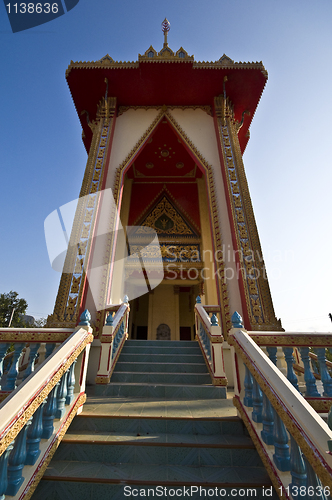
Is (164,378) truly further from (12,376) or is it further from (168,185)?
(168,185)

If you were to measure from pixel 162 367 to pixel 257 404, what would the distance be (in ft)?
7.02

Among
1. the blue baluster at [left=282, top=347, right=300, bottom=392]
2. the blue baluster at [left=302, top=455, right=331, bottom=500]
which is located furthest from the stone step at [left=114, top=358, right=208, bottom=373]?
the blue baluster at [left=302, top=455, right=331, bottom=500]

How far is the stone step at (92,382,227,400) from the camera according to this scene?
3246 millimetres

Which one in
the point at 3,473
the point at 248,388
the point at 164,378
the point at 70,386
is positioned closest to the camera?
the point at 3,473

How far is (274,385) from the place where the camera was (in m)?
1.70

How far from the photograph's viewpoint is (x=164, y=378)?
366 cm

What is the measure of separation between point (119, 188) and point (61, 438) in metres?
5.44

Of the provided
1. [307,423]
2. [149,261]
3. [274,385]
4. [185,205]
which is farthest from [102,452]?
[185,205]

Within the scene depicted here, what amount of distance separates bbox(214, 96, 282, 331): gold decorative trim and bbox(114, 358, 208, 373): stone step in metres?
1.43

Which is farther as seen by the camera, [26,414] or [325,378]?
[325,378]

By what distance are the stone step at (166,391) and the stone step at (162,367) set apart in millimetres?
603

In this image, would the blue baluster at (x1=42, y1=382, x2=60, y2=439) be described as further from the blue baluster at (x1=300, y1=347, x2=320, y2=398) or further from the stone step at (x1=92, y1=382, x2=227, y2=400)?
the blue baluster at (x1=300, y1=347, x2=320, y2=398)

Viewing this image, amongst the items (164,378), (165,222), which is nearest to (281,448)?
(164,378)

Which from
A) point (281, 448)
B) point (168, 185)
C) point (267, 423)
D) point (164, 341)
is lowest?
point (281, 448)
